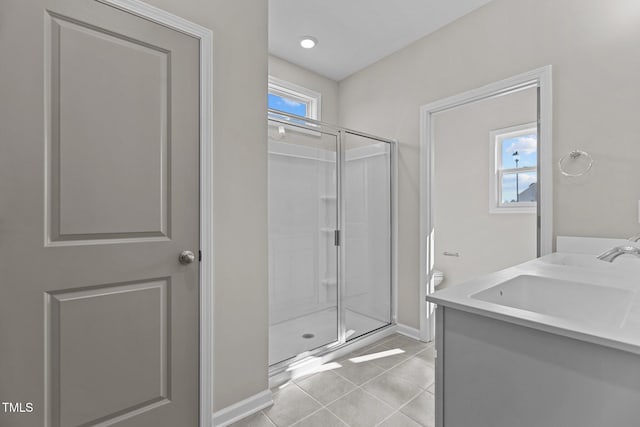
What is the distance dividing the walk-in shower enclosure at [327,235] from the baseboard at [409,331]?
0.13 metres

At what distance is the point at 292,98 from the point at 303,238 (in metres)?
1.62

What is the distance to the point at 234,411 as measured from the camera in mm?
1619

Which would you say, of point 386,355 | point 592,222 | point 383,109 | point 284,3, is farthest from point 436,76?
point 386,355

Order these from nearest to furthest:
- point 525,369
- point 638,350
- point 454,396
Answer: point 638,350 → point 525,369 → point 454,396

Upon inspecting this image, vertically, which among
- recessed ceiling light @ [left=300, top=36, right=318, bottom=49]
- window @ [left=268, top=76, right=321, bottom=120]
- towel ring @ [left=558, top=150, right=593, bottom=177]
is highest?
recessed ceiling light @ [left=300, top=36, right=318, bottom=49]

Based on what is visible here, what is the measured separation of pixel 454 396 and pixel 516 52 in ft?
7.47

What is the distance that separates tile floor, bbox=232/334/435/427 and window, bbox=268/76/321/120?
2.32m

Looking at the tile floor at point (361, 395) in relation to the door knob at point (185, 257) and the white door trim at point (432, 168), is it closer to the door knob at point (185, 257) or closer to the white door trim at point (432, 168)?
the white door trim at point (432, 168)

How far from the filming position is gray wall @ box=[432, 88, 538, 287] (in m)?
3.07

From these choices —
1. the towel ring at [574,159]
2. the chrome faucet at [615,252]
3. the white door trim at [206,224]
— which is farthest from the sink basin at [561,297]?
the white door trim at [206,224]

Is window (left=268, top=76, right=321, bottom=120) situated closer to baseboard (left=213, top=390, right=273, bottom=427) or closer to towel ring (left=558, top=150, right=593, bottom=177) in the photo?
towel ring (left=558, top=150, right=593, bottom=177)

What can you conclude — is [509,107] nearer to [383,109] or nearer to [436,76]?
[436,76]

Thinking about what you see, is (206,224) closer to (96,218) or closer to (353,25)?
(96,218)

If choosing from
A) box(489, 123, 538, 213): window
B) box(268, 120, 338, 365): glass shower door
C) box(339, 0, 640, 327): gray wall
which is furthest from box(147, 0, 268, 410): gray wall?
box(489, 123, 538, 213): window
